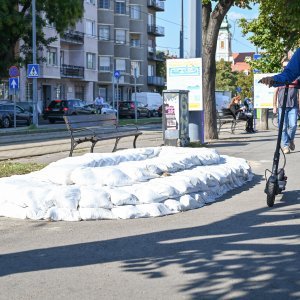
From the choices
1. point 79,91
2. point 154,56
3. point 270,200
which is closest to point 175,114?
point 270,200

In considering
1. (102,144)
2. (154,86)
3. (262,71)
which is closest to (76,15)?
(262,71)

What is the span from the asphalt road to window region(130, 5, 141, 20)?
74.0m

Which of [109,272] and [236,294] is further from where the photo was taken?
[109,272]

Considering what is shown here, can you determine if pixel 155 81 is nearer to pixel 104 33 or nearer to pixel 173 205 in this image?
pixel 104 33

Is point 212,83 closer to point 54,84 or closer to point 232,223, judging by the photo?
point 232,223

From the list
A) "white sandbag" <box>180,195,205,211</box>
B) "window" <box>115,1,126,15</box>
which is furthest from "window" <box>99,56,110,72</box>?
"white sandbag" <box>180,195,205,211</box>

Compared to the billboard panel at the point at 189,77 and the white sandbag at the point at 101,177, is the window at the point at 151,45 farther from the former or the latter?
the white sandbag at the point at 101,177

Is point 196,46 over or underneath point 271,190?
over

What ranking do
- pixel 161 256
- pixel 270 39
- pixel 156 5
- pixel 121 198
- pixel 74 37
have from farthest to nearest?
pixel 156 5, pixel 74 37, pixel 270 39, pixel 121 198, pixel 161 256

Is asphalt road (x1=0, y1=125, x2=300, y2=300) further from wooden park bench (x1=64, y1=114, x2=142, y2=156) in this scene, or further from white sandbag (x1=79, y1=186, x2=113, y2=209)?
wooden park bench (x1=64, y1=114, x2=142, y2=156)

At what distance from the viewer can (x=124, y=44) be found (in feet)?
251

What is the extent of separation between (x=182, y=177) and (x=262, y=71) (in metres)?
21.1

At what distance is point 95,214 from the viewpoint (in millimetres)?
7629

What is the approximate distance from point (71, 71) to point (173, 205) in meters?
56.4
